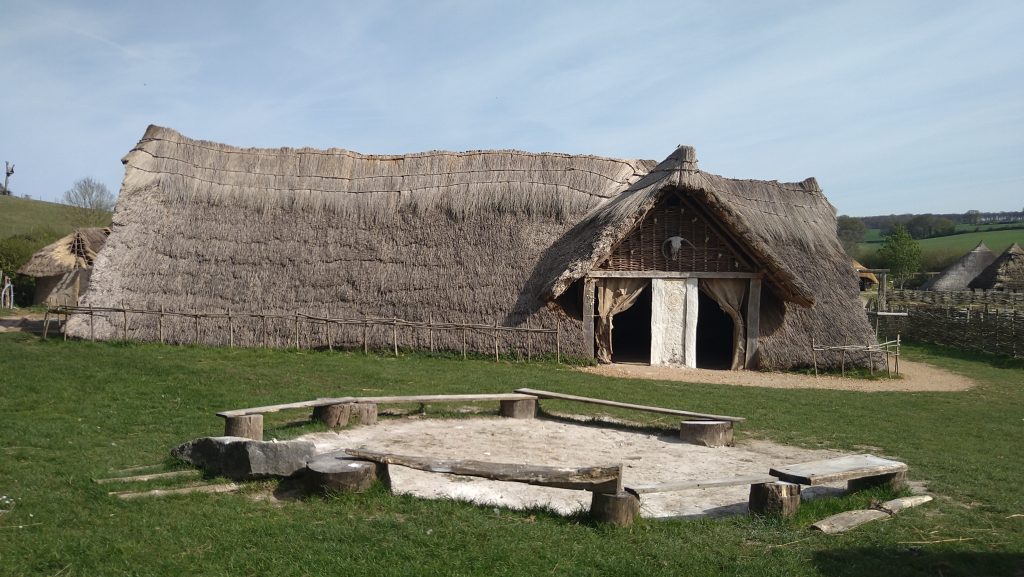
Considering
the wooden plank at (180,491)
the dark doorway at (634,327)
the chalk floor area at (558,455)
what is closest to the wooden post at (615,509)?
the chalk floor area at (558,455)

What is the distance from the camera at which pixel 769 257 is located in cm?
1784

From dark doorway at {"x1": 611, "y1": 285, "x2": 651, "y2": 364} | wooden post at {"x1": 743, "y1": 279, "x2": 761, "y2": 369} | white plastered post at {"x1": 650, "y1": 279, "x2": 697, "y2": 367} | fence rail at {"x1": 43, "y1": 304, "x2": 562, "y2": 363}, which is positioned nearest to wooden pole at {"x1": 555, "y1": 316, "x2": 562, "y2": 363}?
fence rail at {"x1": 43, "y1": 304, "x2": 562, "y2": 363}

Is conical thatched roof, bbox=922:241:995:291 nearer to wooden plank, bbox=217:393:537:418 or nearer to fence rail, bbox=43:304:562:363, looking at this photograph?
fence rail, bbox=43:304:562:363

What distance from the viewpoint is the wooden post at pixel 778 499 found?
6.76 metres

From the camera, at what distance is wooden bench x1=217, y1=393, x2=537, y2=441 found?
8625 millimetres

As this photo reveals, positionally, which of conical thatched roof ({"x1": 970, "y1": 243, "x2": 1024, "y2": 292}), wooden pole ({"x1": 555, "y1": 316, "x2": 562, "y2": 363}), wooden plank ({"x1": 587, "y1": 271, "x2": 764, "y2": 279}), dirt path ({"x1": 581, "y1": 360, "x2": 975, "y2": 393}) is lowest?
dirt path ({"x1": 581, "y1": 360, "x2": 975, "y2": 393})

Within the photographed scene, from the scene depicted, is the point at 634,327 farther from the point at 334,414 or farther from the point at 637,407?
the point at 334,414

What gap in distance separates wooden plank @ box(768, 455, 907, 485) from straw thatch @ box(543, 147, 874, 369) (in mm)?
10305

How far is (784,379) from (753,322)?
191 centimetres

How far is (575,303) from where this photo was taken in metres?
18.7

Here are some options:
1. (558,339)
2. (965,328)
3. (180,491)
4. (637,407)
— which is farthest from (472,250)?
(965,328)

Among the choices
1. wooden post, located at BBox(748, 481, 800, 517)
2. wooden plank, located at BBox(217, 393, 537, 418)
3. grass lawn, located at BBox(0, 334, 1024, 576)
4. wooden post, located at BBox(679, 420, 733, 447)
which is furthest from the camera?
wooden post, located at BBox(679, 420, 733, 447)

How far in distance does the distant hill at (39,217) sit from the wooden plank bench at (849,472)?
45602 millimetres

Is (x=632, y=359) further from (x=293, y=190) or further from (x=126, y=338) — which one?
(x=126, y=338)
